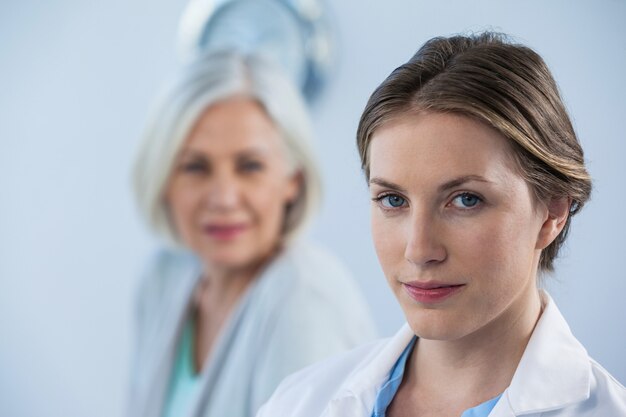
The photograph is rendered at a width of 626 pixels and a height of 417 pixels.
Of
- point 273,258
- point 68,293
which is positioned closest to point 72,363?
point 68,293

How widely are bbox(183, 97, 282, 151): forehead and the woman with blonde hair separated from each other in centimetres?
80

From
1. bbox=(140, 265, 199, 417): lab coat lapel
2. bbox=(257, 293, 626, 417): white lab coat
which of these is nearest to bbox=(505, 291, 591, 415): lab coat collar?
bbox=(257, 293, 626, 417): white lab coat

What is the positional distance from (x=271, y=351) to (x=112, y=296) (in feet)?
3.45

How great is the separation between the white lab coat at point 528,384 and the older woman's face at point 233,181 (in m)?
0.72

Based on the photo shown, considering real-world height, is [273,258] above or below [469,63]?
below

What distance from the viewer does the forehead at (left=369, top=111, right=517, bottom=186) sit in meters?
0.70

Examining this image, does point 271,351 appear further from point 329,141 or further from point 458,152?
point 458,152

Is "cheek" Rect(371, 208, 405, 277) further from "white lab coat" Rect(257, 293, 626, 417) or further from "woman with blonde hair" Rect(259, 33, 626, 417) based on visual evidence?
"white lab coat" Rect(257, 293, 626, 417)

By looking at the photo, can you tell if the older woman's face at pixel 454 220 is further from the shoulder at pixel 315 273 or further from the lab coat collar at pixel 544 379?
the shoulder at pixel 315 273

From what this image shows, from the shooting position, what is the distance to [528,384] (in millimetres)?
741

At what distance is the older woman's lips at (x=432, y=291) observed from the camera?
720 mm

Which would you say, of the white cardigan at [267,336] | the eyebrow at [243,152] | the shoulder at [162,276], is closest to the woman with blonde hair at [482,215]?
the white cardigan at [267,336]

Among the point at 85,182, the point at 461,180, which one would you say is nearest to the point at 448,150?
the point at 461,180

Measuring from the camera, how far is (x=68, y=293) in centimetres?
236
